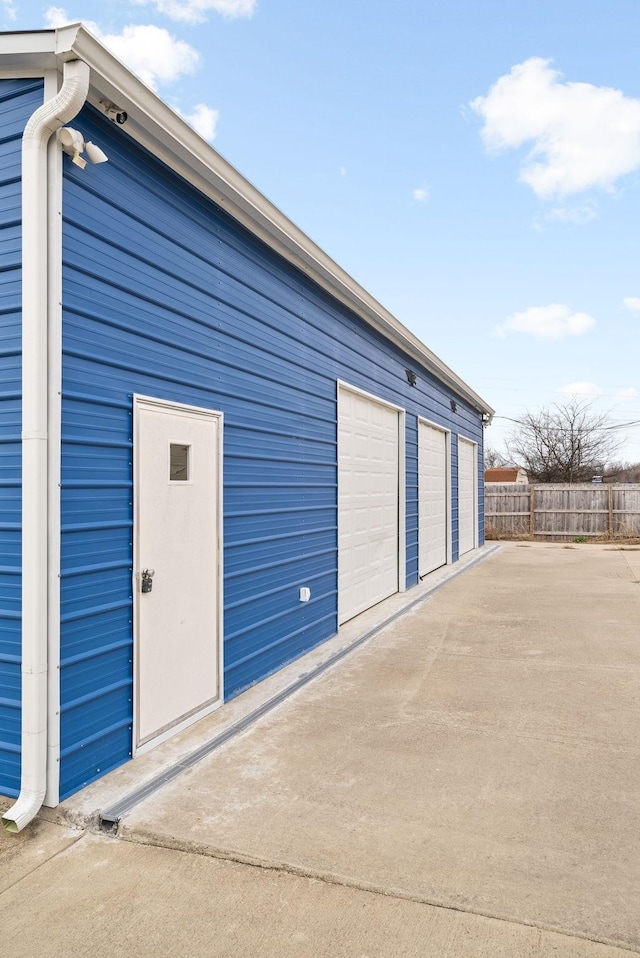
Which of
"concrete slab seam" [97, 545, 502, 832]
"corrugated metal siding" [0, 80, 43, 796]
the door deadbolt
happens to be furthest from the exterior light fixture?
"concrete slab seam" [97, 545, 502, 832]

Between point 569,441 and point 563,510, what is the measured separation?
12.0 meters

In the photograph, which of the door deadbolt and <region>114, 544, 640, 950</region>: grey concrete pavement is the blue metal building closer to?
the door deadbolt

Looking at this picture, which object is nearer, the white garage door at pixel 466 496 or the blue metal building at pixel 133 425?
the blue metal building at pixel 133 425

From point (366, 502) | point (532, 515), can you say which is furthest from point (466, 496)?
point (366, 502)

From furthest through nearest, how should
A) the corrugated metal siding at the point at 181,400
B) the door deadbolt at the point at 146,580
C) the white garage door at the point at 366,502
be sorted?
1. the white garage door at the point at 366,502
2. the door deadbolt at the point at 146,580
3. the corrugated metal siding at the point at 181,400

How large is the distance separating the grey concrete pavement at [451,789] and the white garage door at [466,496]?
791 centimetres

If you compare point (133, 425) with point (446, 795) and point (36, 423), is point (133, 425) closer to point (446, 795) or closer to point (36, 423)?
point (36, 423)

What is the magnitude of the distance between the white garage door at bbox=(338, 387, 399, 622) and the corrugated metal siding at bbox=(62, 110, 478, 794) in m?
0.36

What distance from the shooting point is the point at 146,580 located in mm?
3334

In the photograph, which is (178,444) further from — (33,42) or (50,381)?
(33,42)

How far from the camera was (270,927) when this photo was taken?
1.99 m

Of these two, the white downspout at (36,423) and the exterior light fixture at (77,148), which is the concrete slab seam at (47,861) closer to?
the white downspout at (36,423)

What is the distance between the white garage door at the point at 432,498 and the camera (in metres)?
9.84

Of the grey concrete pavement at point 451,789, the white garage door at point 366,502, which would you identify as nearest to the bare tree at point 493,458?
the white garage door at point 366,502
